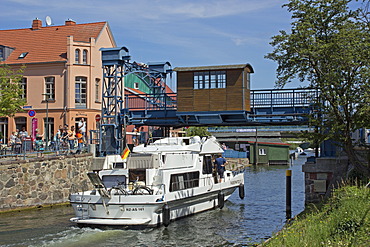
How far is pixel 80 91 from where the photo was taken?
4022cm

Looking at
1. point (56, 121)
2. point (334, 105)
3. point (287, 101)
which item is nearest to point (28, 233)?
point (334, 105)

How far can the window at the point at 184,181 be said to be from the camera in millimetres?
22797

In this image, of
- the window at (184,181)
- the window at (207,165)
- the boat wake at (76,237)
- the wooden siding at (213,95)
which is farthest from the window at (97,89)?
the boat wake at (76,237)

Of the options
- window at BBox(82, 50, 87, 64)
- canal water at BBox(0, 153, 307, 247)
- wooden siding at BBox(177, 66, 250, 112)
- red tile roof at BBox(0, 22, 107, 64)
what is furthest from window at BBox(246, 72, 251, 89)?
red tile roof at BBox(0, 22, 107, 64)

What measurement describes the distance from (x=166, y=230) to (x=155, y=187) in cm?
198

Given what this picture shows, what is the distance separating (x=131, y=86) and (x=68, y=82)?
59.5ft

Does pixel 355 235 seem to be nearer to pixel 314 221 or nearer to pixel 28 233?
pixel 314 221

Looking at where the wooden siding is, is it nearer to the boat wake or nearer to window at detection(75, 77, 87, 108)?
the boat wake

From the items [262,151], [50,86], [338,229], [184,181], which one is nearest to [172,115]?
[184,181]

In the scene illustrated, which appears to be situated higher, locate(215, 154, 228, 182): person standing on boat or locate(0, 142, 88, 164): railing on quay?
locate(0, 142, 88, 164): railing on quay

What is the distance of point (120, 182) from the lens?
22.2 metres

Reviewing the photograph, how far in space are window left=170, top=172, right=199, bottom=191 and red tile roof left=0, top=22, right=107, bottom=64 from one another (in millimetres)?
19922

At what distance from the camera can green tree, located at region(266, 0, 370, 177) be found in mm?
17141

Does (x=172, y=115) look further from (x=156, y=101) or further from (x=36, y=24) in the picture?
(x=36, y=24)
